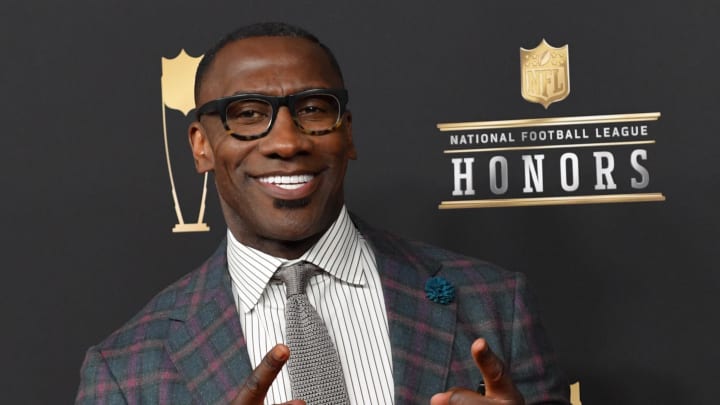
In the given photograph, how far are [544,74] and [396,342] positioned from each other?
68cm

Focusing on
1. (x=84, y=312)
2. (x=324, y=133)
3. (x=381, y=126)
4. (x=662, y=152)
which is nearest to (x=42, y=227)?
(x=84, y=312)

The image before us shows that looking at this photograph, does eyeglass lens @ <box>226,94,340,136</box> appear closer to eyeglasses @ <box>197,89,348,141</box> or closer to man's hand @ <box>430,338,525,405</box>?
eyeglasses @ <box>197,89,348,141</box>

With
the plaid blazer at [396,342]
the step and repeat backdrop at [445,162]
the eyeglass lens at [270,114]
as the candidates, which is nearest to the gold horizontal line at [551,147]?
the step and repeat backdrop at [445,162]

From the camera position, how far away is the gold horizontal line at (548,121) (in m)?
1.89

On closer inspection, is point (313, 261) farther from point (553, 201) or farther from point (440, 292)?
point (553, 201)

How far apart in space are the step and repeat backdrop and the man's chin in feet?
1.86

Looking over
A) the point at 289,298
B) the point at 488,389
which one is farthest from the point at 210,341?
the point at 488,389

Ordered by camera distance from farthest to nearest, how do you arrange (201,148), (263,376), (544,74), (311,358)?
1. (544,74)
2. (201,148)
3. (311,358)
4. (263,376)

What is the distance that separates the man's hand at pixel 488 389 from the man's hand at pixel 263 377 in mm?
167

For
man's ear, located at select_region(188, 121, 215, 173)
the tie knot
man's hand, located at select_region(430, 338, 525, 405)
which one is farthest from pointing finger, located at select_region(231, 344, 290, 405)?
man's ear, located at select_region(188, 121, 215, 173)

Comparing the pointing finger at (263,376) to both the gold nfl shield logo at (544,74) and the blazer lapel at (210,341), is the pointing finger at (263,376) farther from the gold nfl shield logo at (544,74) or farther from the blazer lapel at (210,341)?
the gold nfl shield logo at (544,74)

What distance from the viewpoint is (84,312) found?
2.08m

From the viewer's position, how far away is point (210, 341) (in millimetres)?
1445

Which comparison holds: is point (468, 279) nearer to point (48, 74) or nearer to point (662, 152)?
point (662, 152)
